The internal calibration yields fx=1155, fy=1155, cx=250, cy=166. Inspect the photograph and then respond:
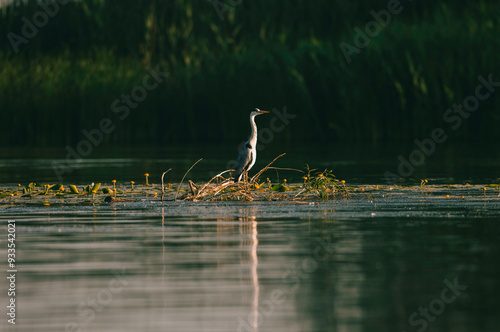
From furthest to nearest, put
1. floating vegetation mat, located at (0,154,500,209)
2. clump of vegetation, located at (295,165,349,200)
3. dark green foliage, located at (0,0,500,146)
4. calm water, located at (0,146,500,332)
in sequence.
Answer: dark green foliage, located at (0,0,500,146)
clump of vegetation, located at (295,165,349,200)
floating vegetation mat, located at (0,154,500,209)
calm water, located at (0,146,500,332)

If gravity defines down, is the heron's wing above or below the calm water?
above

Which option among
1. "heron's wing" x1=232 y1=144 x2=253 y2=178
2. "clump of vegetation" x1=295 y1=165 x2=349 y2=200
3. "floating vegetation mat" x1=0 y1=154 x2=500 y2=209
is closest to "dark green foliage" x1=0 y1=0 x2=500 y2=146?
"floating vegetation mat" x1=0 y1=154 x2=500 y2=209

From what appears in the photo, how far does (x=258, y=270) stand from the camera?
361 inches

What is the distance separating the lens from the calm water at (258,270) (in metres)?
7.27

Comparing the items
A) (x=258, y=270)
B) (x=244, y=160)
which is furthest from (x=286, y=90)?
(x=258, y=270)

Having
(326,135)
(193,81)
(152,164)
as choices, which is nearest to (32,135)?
(193,81)

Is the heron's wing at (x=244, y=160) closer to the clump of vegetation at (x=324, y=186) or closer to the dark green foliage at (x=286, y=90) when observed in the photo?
the clump of vegetation at (x=324, y=186)

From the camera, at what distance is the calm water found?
7270 millimetres

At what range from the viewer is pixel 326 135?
38.2 m

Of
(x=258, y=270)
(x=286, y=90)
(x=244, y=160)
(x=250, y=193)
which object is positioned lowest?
(x=258, y=270)

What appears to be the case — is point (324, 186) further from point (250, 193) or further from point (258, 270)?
point (258, 270)

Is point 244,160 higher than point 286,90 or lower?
lower

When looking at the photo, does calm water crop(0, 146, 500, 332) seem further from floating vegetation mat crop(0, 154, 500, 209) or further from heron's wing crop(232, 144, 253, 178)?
heron's wing crop(232, 144, 253, 178)

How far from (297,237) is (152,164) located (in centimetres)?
1562
